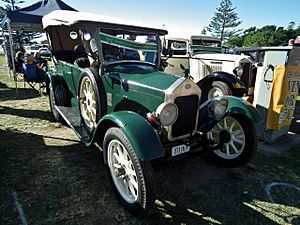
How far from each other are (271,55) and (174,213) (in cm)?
339

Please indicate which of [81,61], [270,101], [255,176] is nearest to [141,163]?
[255,176]

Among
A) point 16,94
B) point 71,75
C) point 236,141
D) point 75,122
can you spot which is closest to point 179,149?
point 236,141

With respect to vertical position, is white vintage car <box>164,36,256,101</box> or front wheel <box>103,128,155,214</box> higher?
white vintage car <box>164,36,256,101</box>

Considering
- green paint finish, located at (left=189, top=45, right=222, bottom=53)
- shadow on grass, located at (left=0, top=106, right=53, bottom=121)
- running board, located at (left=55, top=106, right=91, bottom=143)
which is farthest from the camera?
green paint finish, located at (left=189, top=45, right=222, bottom=53)

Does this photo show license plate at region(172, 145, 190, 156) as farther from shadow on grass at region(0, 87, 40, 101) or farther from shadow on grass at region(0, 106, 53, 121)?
shadow on grass at region(0, 87, 40, 101)

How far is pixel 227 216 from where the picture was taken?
240cm

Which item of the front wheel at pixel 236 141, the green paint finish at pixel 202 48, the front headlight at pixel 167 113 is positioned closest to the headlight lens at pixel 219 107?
the front wheel at pixel 236 141

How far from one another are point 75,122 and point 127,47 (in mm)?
1543

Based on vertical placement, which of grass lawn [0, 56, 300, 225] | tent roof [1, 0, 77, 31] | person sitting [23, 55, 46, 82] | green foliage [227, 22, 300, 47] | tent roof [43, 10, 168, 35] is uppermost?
green foliage [227, 22, 300, 47]

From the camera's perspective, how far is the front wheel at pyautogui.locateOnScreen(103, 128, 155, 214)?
213 centimetres

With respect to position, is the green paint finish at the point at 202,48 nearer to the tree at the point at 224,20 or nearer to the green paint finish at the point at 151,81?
the green paint finish at the point at 151,81

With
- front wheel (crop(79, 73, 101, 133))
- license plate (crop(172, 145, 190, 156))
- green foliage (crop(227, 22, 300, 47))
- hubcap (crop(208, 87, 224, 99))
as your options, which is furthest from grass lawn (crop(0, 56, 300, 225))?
green foliage (crop(227, 22, 300, 47))

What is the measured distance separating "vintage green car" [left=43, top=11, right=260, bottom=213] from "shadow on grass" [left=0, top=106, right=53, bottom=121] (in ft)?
4.73

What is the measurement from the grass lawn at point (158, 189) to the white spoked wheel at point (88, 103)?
514 millimetres
